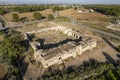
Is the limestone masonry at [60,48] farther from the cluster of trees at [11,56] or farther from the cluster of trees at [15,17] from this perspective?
the cluster of trees at [15,17]

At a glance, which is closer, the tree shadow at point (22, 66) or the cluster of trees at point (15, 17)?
the tree shadow at point (22, 66)

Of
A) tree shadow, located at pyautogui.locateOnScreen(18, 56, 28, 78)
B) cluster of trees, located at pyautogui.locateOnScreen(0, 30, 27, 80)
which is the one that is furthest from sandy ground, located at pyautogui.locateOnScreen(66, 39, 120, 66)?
cluster of trees, located at pyautogui.locateOnScreen(0, 30, 27, 80)

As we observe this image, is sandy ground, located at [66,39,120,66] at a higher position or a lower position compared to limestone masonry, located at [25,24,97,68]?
lower

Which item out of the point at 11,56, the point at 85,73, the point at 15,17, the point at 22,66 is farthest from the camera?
the point at 15,17

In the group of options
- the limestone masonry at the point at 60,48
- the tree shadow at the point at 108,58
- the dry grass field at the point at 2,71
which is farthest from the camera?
the tree shadow at the point at 108,58

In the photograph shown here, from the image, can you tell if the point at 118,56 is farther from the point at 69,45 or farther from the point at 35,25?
the point at 35,25

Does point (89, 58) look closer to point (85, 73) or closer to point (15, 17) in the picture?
point (85, 73)

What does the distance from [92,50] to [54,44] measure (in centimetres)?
1202

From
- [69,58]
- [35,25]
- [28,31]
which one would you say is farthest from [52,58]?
[35,25]

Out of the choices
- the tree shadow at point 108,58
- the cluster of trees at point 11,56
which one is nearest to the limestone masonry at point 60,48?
the cluster of trees at point 11,56

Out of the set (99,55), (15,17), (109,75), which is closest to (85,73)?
(109,75)

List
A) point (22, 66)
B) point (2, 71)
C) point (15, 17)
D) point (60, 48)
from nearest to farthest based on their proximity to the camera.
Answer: point (2, 71), point (22, 66), point (60, 48), point (15, 17)

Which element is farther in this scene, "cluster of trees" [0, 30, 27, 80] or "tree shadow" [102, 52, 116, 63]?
"tree shadow" [102, 52, 116, 63]

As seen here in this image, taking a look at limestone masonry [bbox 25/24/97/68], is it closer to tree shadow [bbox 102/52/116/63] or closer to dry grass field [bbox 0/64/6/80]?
tree shadow [bbox 102/52/116/63]
